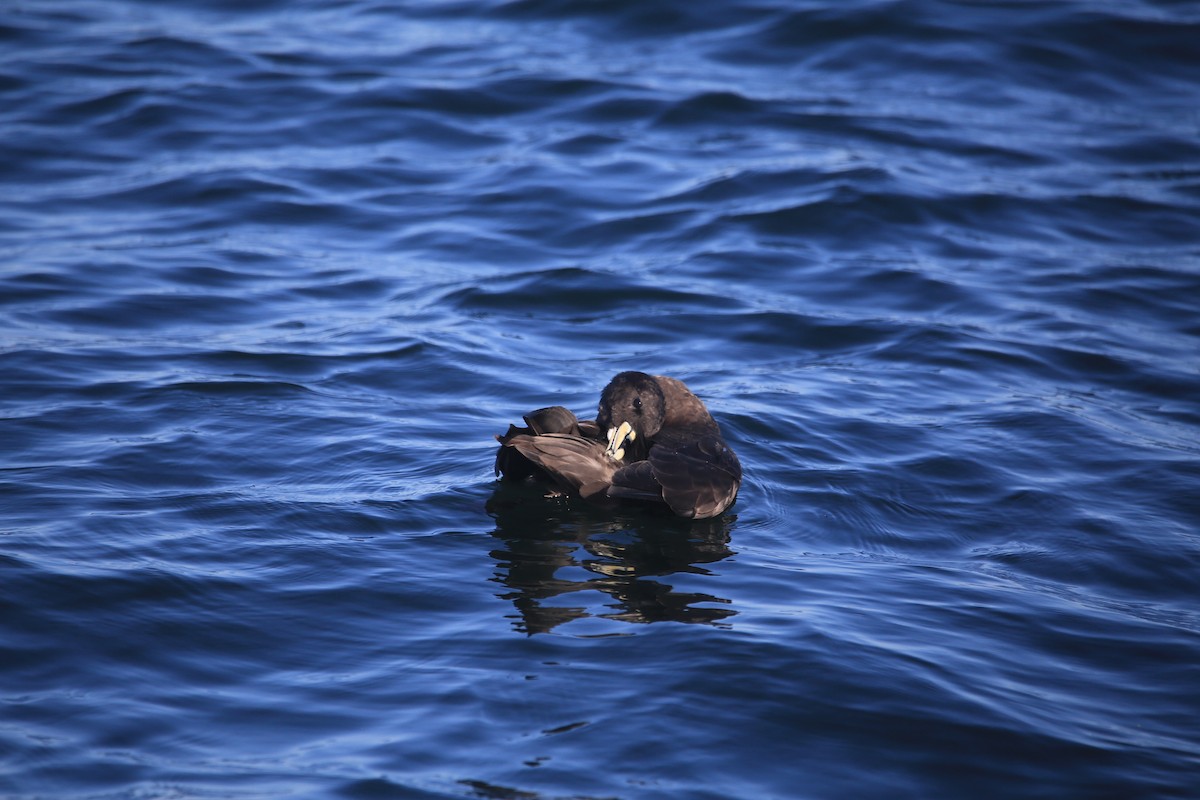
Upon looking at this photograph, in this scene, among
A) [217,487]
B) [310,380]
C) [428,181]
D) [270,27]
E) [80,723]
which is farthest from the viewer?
[270,27]

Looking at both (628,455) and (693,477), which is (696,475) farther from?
(628,455)

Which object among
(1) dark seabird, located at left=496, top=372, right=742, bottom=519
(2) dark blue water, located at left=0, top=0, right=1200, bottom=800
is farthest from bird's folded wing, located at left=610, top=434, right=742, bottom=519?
(2) dark blue water, located at left=0, top=0, right=1200, bottom=800

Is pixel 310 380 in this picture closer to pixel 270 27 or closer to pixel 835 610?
pixel 835 610

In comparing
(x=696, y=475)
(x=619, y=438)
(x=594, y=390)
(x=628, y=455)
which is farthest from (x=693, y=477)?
(x=594, y=390)

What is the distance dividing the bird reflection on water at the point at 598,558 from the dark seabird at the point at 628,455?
19 cm

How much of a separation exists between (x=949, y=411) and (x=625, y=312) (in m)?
2.85

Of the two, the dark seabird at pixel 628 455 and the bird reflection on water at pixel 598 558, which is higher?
the dark seabird at pixel 628 455

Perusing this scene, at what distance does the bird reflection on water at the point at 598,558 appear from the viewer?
536cm

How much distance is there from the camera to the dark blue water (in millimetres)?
4566

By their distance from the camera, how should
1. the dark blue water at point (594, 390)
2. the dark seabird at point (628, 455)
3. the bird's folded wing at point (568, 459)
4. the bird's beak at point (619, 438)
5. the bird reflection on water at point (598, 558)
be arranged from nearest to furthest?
1. the dark blue water at point (594, 390)
2. the bird reflection on water at point (598, 558)
3. the bird's folded wing at point (568, 459)
4. the dark seabird at point (628, 455)
5. the bird's beak at point (619, 438)

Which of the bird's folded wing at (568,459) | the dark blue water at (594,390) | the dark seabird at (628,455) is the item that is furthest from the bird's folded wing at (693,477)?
the dark blue water at (594,390)

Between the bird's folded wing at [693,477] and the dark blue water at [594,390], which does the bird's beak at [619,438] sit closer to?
the bird's folded wing at [693,477]

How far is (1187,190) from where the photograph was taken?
Answer: 1347 cm

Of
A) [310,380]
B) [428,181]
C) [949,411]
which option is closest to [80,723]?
[310,380]
